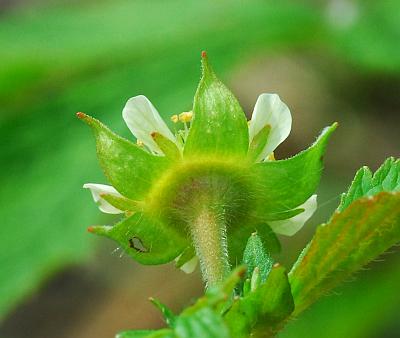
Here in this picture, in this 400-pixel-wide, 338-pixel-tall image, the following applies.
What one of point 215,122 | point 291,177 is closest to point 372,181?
point 291,177

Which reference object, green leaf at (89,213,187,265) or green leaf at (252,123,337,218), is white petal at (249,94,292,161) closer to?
green leaf at (252,123,337,218)

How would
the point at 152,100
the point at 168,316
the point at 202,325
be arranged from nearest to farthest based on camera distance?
the point at 202,325 → the point at 168,316 → the point at 152,100

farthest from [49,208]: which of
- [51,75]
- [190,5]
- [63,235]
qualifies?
[190,5]

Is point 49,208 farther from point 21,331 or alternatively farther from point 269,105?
point 269,105

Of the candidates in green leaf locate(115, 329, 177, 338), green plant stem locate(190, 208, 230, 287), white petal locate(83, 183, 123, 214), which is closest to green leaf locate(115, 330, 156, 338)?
green leaf locate(115, 329, 177, 338)

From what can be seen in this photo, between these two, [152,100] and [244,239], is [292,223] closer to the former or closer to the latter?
[244,239]
